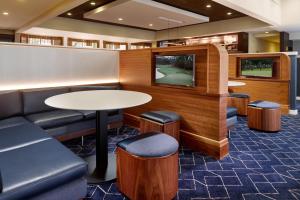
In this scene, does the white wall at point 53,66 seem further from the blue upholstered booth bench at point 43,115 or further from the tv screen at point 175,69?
the tv screen at point 175,69

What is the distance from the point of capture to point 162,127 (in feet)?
9.38

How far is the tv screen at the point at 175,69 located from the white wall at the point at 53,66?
1.29m

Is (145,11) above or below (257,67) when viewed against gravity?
above

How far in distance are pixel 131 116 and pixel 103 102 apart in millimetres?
2068

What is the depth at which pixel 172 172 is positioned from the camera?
6.07ft

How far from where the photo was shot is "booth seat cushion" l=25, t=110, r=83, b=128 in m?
2.93

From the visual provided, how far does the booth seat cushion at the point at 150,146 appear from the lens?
69.7 inches

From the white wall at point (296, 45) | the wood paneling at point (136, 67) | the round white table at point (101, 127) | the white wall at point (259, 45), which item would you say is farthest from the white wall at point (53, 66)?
the white wall at point (296, 45)

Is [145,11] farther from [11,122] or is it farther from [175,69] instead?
[11,122]

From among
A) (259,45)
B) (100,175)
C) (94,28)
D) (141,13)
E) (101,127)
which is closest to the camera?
(100,175)

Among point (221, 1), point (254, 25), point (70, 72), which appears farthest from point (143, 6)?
point (254, 25)

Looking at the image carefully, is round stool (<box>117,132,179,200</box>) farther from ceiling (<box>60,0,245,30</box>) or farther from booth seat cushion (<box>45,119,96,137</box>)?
ceiling (<box>60,0,245,30</box>)

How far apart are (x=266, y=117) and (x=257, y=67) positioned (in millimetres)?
2143

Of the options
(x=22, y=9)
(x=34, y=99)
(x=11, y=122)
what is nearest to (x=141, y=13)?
(x=22, y=9)
